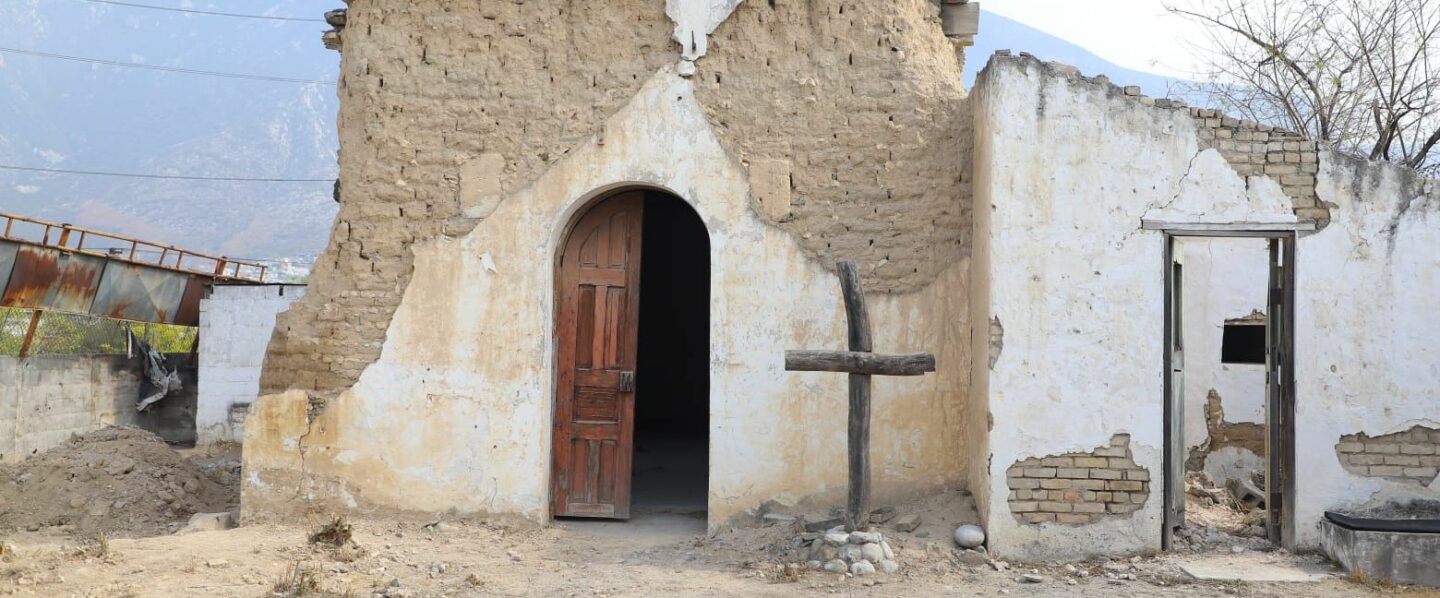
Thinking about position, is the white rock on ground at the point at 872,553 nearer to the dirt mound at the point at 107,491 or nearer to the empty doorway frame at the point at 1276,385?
the empty doorway frame at the point at 1276,385

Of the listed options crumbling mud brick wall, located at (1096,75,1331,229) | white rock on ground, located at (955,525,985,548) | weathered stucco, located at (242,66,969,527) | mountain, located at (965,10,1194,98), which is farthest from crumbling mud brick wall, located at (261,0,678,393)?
mountain, located at (965,10,1194,98)

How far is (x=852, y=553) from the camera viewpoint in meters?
6.39

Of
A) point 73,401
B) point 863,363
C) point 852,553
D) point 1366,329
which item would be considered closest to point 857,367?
point 863,363

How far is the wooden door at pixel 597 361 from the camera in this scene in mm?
7898

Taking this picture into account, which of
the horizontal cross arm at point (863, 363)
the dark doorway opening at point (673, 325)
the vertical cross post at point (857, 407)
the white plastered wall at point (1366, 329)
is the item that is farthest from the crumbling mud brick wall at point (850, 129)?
the dark doorway opening at point (673, 325)

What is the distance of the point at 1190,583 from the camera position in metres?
6.18

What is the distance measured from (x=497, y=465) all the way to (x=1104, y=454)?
396cm

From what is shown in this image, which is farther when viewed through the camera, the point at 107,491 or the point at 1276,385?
the point at 107,491

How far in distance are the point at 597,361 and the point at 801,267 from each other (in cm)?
166

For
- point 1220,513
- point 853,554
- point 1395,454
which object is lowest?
point 853,554

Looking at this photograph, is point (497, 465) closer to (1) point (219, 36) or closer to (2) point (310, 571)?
(2) point (310, 571)

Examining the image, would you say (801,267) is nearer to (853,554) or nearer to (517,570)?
(853,554)

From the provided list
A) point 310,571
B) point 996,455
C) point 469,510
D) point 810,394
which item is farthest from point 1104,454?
point 310,571

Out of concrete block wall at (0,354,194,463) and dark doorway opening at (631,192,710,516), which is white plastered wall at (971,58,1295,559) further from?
concrete block wall at (0,354,194,463)
